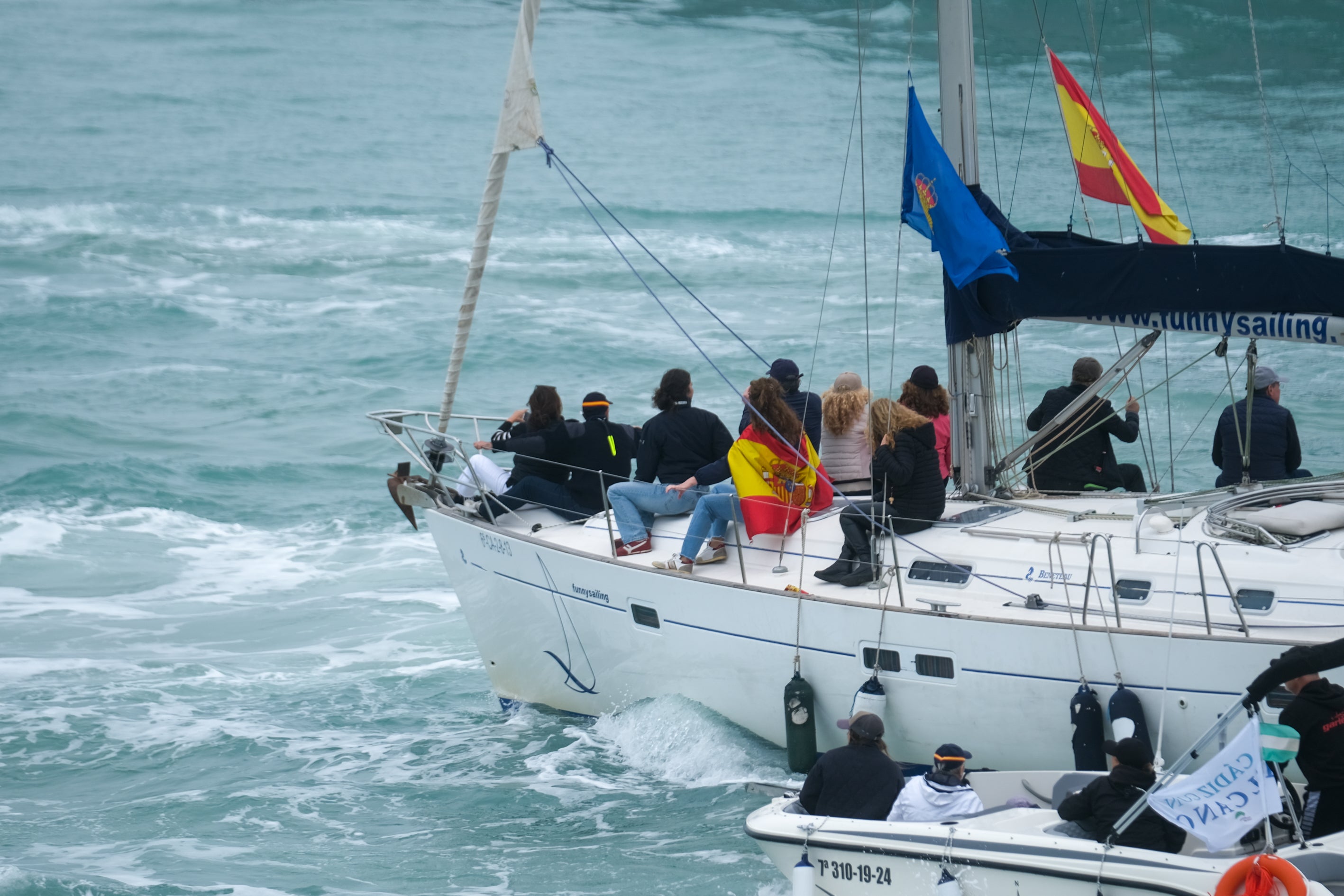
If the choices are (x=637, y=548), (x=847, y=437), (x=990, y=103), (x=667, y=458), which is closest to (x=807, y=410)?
(x=847, y=437)

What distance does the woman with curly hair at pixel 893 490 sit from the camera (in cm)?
762

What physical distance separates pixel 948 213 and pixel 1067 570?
2195 mm

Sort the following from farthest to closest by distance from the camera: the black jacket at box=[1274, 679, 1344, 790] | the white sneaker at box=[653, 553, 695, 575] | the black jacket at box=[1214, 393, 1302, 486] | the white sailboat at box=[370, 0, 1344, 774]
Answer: the black jacket at box=[1214, 393, 1302, 486], the white sneaker at box=[653, 553, 695, 575], the white sailboat at box=[370, 0, 1344, 774], the black jacket at box=[1274, 679, 1344, 790]

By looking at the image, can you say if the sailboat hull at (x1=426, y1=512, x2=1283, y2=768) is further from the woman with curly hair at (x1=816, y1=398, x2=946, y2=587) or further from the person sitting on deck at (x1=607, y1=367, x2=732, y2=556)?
the person sitting on deck at (x1=607, y1=367, x2=732, y2=556)

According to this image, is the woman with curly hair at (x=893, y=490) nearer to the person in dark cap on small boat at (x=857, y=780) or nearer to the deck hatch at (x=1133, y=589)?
the deck hatch at (x=1133, y=589)

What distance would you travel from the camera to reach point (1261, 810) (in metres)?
5.09

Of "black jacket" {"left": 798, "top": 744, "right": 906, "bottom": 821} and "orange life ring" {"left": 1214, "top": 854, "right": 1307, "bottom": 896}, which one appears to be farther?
"black jacket" {"left": 798, "top": 744, "right": 906, "bottom": 821}

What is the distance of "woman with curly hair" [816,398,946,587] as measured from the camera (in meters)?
7.62

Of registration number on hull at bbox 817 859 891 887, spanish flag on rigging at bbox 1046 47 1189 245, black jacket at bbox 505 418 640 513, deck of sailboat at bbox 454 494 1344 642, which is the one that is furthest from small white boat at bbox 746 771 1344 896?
spanish flag on rigging at bbox 1046 47 1189 245

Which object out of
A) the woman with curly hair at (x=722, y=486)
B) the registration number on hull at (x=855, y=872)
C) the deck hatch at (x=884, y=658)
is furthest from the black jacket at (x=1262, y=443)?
the registration number on hull at (x=855, y=872)

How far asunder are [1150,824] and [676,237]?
88.2 ft

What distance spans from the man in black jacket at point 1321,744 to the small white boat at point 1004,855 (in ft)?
0.65

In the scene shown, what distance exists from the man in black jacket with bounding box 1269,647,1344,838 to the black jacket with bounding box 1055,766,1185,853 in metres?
0.57

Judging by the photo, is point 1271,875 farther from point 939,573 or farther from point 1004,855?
point 939,573
